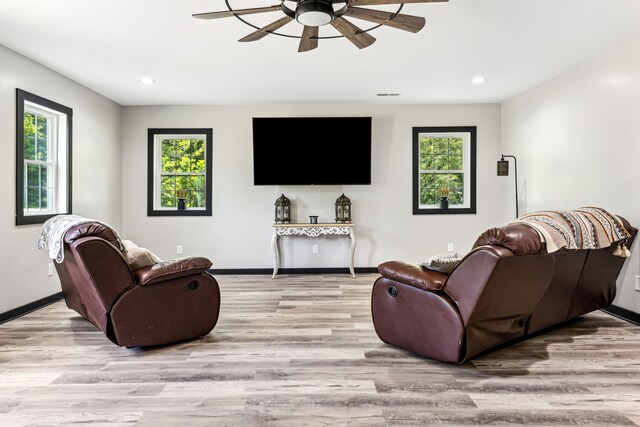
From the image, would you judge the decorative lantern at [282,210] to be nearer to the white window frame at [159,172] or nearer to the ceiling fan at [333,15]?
the white window frame at [159,172]

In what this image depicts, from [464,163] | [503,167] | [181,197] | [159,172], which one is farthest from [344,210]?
[159,172]

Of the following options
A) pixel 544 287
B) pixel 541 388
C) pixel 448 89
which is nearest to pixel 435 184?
pixel 448 89

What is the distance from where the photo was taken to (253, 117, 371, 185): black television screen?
5289mm

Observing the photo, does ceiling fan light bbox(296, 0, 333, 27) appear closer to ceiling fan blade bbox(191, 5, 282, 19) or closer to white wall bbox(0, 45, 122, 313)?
ceiling fan blade bbox(191, 5, 282, 19)

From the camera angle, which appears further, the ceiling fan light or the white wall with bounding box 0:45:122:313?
the white wall with bounding box 0:45:122:313

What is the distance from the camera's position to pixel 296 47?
344cm

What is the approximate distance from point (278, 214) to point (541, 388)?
3.97m

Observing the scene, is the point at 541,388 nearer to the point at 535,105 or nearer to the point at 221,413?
the point at 221,413

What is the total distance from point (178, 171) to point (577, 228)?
5.13m

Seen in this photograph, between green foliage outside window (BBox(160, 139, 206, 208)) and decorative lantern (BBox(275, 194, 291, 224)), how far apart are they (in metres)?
1.19

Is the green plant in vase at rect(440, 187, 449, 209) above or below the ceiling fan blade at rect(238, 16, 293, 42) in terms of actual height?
below

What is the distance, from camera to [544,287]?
2.41 m

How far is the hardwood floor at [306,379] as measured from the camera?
1.84 meters

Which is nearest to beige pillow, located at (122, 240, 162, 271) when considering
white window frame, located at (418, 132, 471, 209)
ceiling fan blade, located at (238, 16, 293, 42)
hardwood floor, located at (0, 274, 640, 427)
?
hardwood floor, located at (0, 274, 640, 427)
